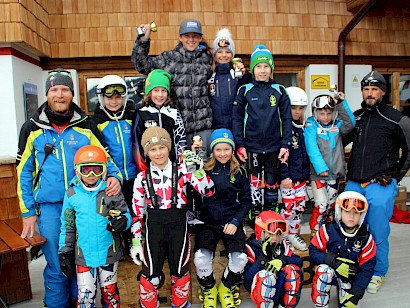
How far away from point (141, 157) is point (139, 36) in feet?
3.86

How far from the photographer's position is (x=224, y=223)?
3.10 meters

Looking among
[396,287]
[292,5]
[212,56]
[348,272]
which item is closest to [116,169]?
[212,56]

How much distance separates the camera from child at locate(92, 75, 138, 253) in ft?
10.6

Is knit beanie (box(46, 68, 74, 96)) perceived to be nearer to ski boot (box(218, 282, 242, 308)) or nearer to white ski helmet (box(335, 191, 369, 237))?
ski boot (box(218, 282, 242, 308))

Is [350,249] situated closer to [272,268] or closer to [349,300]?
[349,300]

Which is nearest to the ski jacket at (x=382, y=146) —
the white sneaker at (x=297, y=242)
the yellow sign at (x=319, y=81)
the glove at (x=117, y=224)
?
the white sneaker at (x=297, y=242)

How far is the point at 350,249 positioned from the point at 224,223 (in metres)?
1.05

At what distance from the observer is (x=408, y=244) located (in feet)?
15.8

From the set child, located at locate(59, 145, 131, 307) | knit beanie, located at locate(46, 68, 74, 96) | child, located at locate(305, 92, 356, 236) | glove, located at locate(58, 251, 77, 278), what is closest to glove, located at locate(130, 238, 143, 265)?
child, located at locate(59, 145, 131, 307)

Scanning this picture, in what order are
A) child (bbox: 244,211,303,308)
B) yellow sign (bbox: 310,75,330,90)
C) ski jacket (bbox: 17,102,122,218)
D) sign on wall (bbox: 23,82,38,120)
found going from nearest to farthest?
ski jacket (bbox: 17,102,122,218), child (bbox: 244,211,303,308), sign on wall (bbox: 23,82,38,120), yellow sign (bbox: 310,75,330,90)

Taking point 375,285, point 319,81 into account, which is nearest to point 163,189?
point 375,285

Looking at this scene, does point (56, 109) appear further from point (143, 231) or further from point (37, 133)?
point (143, 231)

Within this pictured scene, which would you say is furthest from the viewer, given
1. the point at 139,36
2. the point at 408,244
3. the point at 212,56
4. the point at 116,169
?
the point at 408,244

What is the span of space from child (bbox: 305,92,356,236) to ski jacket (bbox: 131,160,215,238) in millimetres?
1361
